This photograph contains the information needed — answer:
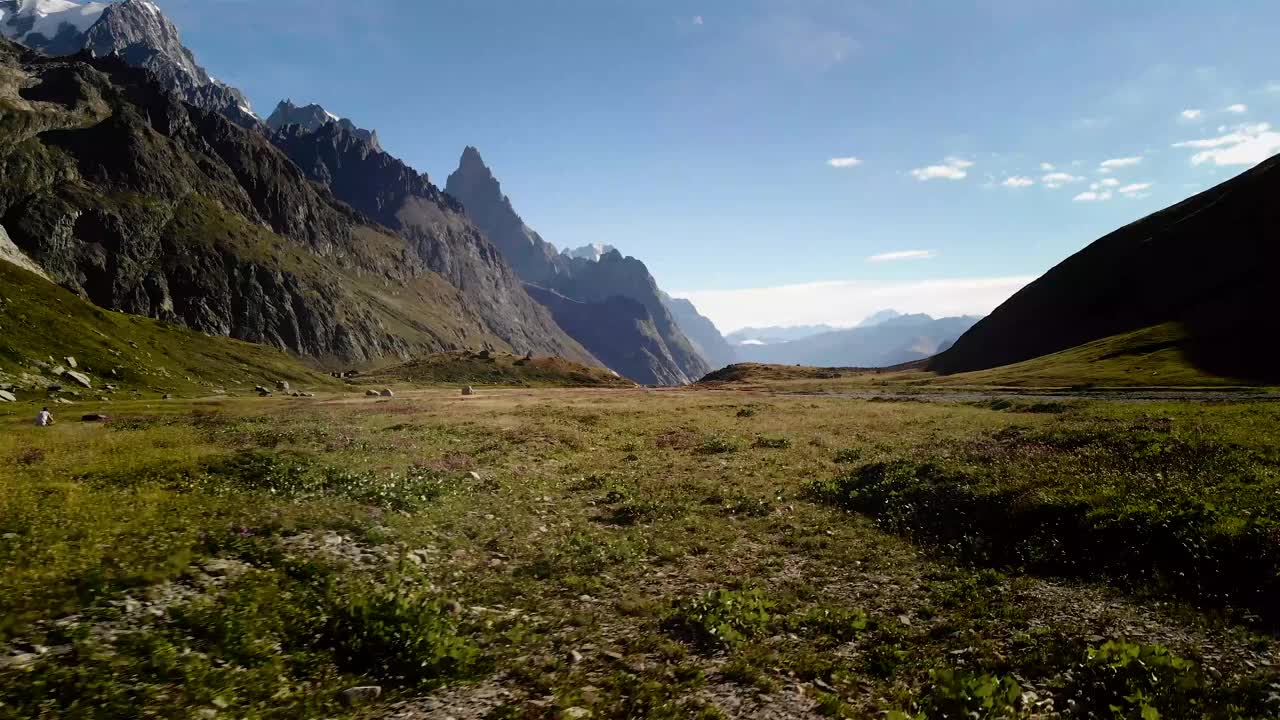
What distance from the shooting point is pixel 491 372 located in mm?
176625

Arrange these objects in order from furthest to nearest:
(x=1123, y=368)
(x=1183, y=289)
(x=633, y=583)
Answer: (x=1183, y=289), (x=1123, y=368), (x=633, y=583)

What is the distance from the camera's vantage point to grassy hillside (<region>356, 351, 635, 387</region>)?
554 ft

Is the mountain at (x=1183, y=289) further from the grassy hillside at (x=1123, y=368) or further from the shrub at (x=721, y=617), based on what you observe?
the shrub at (x=721, y=617)

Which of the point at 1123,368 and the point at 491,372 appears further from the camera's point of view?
the point at 491,372

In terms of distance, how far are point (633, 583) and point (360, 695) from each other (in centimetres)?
764

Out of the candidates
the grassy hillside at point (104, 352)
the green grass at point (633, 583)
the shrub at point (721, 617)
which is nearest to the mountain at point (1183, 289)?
the green grass at point (633, 583)

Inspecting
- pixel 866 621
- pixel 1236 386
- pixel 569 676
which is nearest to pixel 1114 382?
pixel 1236 386

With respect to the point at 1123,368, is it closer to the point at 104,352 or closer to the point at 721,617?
the point at 721,617

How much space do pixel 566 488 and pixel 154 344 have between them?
108 meters

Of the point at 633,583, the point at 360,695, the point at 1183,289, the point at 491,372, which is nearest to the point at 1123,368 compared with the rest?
the point at 1183,289

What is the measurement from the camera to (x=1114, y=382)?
87188 millimetres

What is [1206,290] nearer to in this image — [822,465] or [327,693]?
[822,465]

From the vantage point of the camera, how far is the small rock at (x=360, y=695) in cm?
1048

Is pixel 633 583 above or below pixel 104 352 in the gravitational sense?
below
